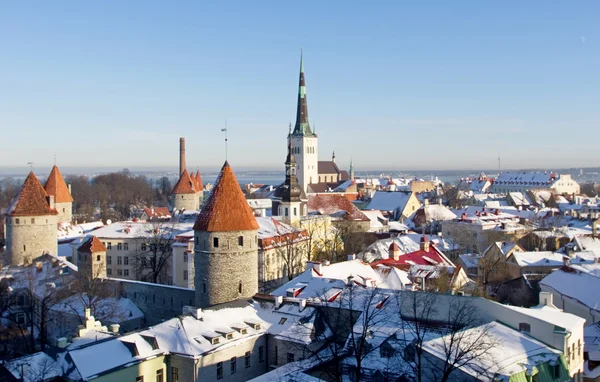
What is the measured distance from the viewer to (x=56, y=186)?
59500mm

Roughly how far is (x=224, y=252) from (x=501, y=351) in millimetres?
13133

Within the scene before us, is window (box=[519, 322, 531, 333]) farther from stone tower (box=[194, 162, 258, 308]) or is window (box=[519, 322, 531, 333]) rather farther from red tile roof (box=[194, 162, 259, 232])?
red tile roof (box=[194, 162, 259, 232])

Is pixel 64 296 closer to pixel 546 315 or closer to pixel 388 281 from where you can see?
pixel 388 281

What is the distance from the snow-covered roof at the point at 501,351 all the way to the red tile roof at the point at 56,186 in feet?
162

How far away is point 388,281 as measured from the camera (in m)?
30.4

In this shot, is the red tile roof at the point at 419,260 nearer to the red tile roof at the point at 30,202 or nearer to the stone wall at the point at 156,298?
the stone wall at the point at 156,298

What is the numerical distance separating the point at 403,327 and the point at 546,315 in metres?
4.94

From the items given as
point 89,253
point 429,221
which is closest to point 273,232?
point 89,253

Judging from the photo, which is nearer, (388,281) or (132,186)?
(388,281)

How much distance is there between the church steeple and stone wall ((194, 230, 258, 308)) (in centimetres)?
6488

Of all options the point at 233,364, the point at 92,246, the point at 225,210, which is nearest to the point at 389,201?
the point at 92,246

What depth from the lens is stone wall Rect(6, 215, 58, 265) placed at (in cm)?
4412

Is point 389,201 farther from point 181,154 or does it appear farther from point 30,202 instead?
point 30,202

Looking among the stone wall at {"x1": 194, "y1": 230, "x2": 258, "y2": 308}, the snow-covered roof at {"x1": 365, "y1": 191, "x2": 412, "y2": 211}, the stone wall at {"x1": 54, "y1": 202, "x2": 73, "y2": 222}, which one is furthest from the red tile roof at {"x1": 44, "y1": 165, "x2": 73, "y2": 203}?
the snow-covered roof at {"x1": 365, "y1": 191, "x2": 412, "y2": 211}
